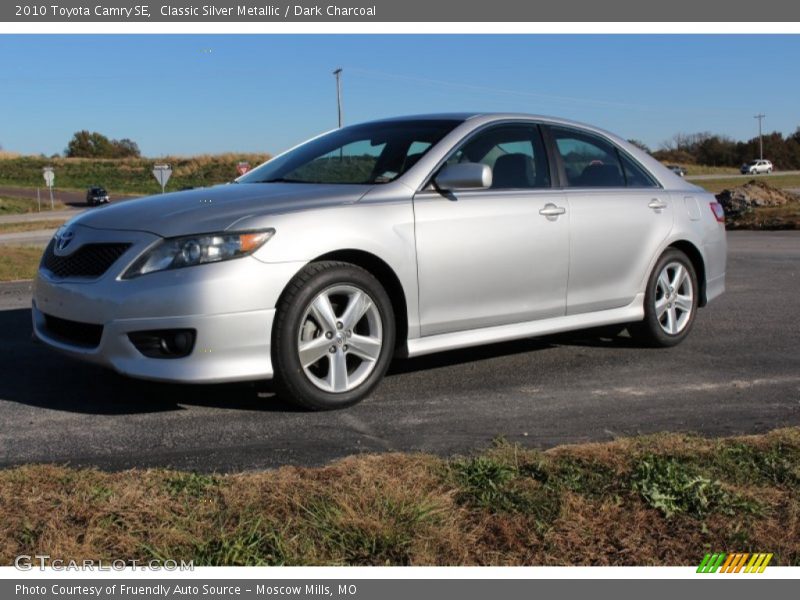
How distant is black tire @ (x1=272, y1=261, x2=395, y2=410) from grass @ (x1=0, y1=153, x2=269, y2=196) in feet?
242

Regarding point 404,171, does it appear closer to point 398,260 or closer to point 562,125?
point 398,260

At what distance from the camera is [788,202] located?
72.8ft

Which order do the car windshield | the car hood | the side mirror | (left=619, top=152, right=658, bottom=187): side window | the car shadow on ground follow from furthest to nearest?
(left=619, top=152, right=658, bottom=187): side window, the car windshield, the side mirror, the car shadow on ground, the car hood

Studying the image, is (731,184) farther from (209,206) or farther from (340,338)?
(209,206)

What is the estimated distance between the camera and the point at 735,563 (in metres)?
2.87

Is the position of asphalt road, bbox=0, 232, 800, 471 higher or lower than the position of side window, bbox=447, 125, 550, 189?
lower

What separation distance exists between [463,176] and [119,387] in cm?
236

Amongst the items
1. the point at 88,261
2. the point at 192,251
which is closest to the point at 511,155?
the point at 192,251

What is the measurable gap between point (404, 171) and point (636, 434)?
2.05 m

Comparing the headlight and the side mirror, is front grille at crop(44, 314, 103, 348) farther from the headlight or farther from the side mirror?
the side mirror

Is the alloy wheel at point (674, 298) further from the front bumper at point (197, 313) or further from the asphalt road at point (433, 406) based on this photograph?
the front bumper at point (197, 313)

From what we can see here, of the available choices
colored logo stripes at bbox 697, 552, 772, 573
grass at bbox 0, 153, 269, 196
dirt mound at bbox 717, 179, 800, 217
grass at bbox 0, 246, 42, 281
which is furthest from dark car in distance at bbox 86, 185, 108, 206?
colored logo stripes at bbox 697, 552, 772, 573

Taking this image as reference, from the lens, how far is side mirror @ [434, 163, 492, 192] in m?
5.22
